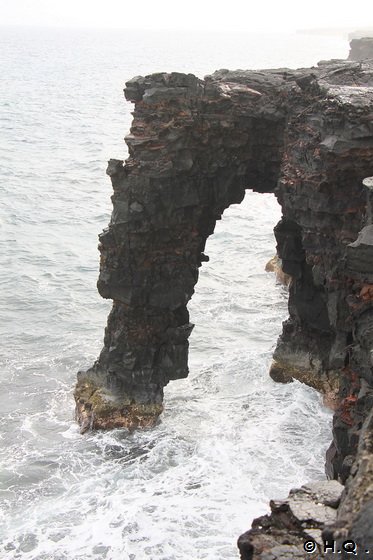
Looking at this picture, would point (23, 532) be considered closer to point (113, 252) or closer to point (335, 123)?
point (113, 252)

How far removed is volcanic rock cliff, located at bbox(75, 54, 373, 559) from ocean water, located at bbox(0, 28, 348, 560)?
1.72 meters

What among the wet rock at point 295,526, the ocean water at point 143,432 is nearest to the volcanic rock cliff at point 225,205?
the ocean water at point 143,432

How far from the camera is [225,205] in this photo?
103 feet

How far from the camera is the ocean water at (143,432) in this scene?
82.2 feet

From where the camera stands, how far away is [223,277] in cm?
5106

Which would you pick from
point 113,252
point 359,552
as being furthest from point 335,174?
point 359,552

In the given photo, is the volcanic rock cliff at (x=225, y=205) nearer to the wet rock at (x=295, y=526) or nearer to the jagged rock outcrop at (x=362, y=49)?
the wet rock at (x=295, y=526)

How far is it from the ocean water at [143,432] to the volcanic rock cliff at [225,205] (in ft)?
5.64

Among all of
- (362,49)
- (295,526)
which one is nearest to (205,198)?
(295,526)

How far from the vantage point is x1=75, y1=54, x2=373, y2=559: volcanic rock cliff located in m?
25.5

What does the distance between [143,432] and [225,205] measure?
9.61 m

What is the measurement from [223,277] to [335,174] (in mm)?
25778

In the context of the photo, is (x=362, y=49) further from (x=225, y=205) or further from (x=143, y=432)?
(x=143, y=432)

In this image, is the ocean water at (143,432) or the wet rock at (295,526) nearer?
the wet rock at (295,526)
